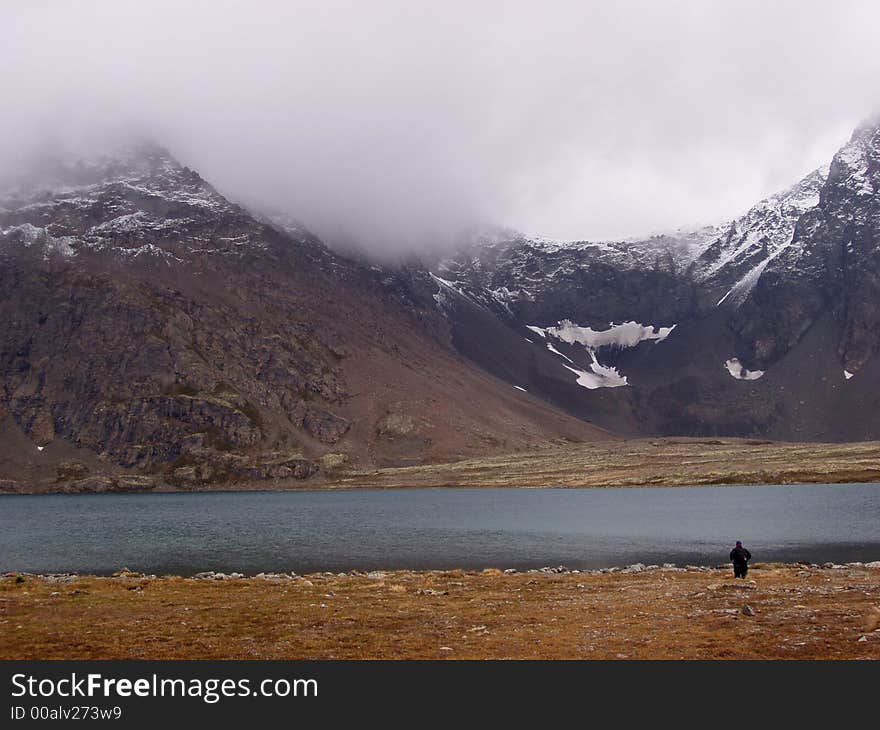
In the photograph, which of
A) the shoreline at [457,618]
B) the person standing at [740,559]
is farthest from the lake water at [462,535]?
the shoreline at [457,618]

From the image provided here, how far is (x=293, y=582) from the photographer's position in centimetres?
4669

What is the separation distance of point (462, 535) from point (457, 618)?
215 feet

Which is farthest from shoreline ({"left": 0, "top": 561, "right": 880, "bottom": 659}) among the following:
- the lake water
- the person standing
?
the lake water

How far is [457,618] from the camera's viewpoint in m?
29.5

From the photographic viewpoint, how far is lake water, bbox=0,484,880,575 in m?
68.3

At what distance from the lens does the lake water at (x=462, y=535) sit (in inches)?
2689

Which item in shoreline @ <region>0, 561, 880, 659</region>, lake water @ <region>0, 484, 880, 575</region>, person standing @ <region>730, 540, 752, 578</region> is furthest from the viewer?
lake water @ <region>0, 484, 880, 575</region>

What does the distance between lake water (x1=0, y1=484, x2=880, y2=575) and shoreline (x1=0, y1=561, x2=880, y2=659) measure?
2247cm

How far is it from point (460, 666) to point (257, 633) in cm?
932

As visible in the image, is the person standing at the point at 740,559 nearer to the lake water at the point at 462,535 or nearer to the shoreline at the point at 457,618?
the shoreline at the point at 457,618

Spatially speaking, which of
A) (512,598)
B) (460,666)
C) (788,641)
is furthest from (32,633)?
(788,641)

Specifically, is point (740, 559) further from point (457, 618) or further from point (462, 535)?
point (462, 535)

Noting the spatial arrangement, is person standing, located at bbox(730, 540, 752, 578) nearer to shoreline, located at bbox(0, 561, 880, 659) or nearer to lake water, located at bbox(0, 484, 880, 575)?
shoreline, located at bbox(0, 561, 880, 659)

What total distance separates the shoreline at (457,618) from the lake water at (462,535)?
22471 mm
